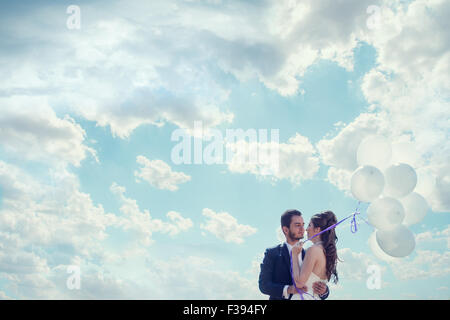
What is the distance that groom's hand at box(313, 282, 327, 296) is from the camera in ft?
25.0

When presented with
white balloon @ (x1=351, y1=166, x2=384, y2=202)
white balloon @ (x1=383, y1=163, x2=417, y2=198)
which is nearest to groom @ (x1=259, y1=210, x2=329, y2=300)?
white balloon @ (x1=351, y1=166, x2=384, y2=202)

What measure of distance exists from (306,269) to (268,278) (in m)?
0.83

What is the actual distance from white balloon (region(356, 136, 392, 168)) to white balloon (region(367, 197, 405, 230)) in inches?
39.3

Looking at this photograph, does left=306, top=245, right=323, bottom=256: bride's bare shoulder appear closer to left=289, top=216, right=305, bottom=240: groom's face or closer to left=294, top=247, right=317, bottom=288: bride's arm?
left=294, top=247, right=317, bottom=288: bride's arm

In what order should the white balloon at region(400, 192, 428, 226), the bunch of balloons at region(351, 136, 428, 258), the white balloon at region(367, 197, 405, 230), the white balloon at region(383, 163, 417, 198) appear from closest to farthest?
1. the white balloon at region(367, 197, 405, 230)
2. the bunch of balloons at region(351, 136, 428, 258)
3. the white balloon at region(383, 163, 417, 198)
4. the white balloon at region(400, 192, 428, 226)

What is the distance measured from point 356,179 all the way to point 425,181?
2.34 meters

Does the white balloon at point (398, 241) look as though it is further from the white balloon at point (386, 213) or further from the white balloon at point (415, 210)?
the white balloon at point (415, 210)

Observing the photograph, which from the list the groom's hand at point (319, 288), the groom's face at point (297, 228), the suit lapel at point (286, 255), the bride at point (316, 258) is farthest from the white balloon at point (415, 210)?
the suit lapel at point (286, 255)

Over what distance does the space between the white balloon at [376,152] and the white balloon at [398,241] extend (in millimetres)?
1619

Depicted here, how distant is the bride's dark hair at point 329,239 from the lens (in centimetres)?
780
